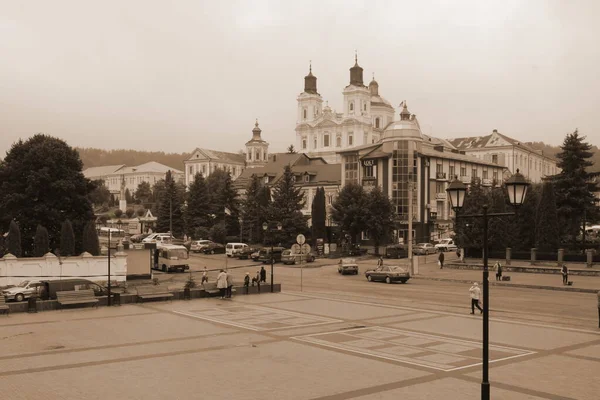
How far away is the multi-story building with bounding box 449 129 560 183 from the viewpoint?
129m

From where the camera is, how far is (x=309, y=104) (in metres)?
158

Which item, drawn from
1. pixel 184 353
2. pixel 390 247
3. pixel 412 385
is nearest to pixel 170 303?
pixel 184 353

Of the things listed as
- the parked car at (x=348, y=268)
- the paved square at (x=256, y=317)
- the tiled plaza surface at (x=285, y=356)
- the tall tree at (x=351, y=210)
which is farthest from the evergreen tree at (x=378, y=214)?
the tiled plaza surface at (x=285, y=356)

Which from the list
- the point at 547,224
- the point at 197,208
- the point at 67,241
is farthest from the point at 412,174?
the point at 67,241

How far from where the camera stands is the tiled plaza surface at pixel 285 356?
1359 cm

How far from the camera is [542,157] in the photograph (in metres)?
146

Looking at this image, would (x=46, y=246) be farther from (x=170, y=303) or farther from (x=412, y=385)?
(x=412, y=385)

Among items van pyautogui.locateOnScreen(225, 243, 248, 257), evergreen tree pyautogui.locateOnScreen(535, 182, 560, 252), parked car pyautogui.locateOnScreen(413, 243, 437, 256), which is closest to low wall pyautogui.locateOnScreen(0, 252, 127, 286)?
van pyautogui.locateOnScreen(225, 243, 248, 257)

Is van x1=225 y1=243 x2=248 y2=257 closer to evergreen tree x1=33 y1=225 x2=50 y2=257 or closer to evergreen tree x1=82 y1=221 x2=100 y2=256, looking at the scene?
evergreen tree x1=82 y1=221 x2=100 y2=256

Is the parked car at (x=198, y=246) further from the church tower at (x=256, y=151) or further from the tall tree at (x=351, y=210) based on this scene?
the church tower at (x=256, y=151)

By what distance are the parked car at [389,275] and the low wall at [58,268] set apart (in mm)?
16892

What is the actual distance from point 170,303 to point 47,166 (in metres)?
30.8

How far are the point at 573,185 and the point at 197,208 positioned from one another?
51.4m

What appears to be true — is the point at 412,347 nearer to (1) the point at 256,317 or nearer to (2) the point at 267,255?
(1) the point at 256,317
